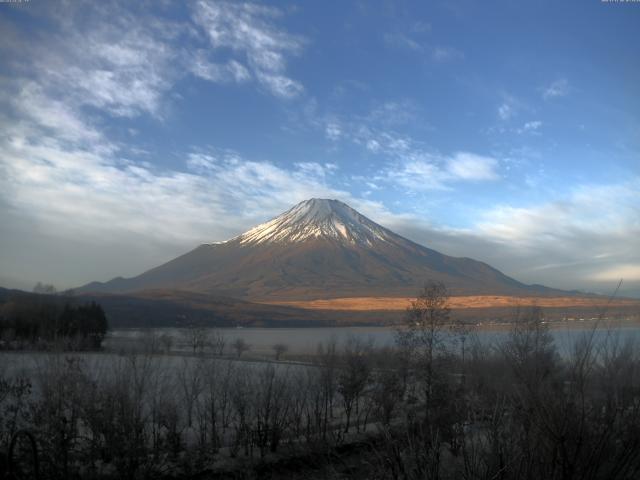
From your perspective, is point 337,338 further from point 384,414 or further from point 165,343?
point 384,414

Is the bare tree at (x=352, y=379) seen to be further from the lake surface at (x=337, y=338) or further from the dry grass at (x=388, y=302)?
the dry grass at (x=388, y=302)

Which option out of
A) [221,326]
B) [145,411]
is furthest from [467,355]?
[221,326]

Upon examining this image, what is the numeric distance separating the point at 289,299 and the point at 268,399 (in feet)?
489

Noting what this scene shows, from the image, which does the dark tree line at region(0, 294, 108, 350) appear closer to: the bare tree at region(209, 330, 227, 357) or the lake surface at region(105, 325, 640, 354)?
the lake surface at region(105, 325, 640, 354)

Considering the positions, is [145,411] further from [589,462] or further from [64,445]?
[589,462]

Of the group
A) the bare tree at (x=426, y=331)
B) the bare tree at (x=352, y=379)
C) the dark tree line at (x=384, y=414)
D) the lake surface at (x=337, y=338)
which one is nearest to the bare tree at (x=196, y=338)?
the lake surface at (x=337, y=338)

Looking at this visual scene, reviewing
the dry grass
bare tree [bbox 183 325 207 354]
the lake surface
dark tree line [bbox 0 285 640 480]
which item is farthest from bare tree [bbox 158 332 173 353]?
the dry grass

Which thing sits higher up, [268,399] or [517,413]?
[517,413]

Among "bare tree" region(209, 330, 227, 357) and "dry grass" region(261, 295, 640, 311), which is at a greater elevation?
"dry grass" region(261, 295, 640, 311)

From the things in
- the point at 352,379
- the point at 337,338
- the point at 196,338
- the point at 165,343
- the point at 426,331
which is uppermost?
the point at 426,331

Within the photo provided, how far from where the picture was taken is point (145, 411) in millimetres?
17734

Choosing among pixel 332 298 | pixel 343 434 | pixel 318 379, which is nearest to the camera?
pixel 343 434

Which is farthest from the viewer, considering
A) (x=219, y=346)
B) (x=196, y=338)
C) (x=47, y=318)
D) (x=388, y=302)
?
(x=388, y=302)

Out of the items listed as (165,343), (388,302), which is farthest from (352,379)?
(388,302)
